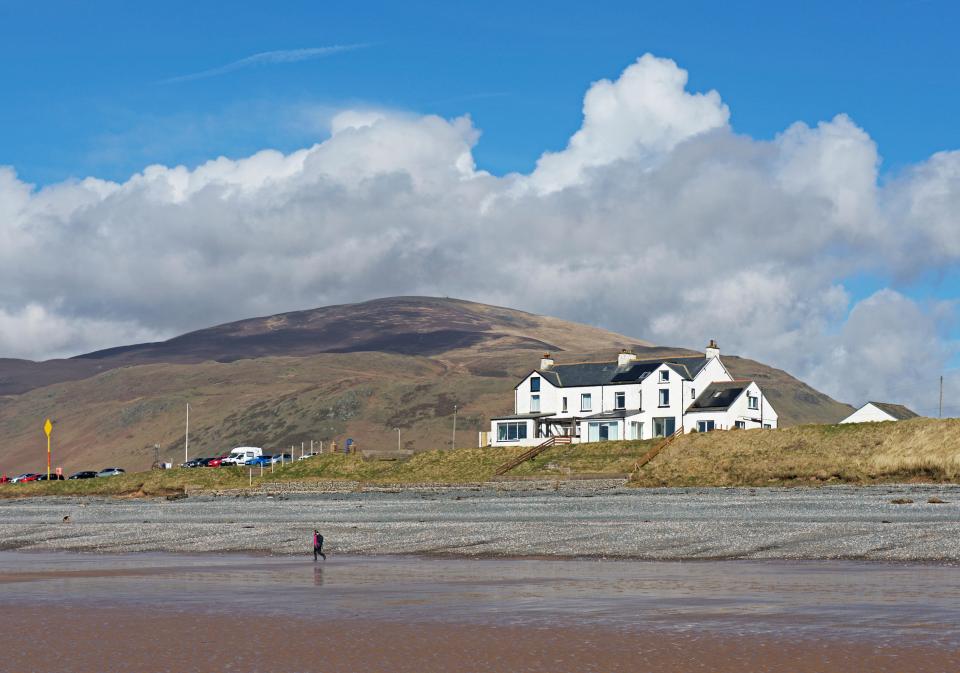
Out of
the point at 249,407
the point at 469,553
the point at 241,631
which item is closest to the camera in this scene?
the point at 241,631

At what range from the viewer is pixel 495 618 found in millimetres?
23938

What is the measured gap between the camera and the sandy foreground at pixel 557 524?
121ft

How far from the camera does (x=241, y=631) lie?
22766 mm

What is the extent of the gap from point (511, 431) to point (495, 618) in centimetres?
8033

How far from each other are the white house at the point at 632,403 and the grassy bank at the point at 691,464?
10.3m

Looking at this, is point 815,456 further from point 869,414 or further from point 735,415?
point 869,414

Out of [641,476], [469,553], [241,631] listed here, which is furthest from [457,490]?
[241,631]

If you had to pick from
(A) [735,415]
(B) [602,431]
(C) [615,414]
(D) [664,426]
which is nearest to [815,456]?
(A) [735,415]

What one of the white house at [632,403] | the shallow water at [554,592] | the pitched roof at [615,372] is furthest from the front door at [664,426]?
the shallow water at [554,592]

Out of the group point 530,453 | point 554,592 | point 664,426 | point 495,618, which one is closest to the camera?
point 495,618

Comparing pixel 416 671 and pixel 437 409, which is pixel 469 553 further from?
pixel 437 409

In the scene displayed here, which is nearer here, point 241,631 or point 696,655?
point 696,655

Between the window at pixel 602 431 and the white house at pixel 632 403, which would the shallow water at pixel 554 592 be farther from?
the white house at pixel 632 403

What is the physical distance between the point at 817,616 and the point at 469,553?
1746 cm
